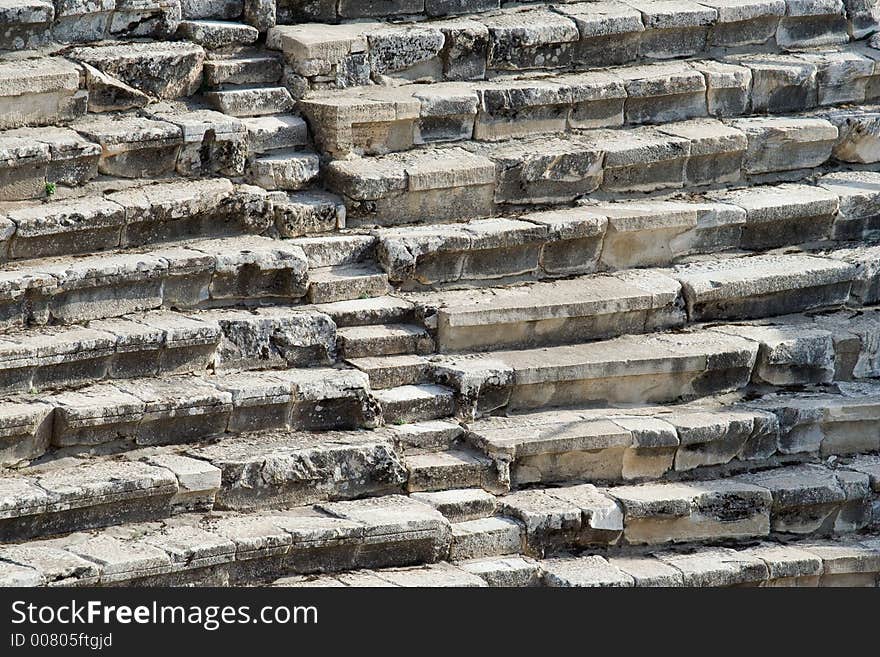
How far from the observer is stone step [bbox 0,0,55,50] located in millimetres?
9891

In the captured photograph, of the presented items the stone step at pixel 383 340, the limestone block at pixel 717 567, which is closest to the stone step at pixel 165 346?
the stone step at pixel 383 340

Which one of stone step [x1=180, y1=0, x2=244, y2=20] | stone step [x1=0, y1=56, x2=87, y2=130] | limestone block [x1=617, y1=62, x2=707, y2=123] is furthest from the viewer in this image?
limestone block [x1=617, y1=62, x2=707, y2=123]

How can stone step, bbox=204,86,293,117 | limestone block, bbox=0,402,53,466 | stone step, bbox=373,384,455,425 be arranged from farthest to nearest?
stone step, bbox=204,86,293,117 < stone step, bbox=373,384,455,425 < limestone block, bbox=0,402,53,466

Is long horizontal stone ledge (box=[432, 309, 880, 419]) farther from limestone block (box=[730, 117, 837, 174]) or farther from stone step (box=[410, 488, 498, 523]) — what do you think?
limestone block (box=[730, 117, 837, 174])

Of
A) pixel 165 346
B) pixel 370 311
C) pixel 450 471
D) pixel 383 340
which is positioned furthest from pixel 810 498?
pixel 165 346

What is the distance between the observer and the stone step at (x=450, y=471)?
940 centimetres

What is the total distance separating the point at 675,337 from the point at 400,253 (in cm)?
178

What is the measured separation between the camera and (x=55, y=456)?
28.9ft

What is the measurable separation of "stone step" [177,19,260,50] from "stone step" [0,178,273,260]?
3.31ft

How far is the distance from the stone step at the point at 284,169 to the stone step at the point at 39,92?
3.48 feet

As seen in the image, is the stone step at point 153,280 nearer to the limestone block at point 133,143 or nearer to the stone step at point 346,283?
the stone step at point 346,283

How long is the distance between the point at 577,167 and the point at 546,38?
3.35 ft

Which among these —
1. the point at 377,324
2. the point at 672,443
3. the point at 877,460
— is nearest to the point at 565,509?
the point at 672,443

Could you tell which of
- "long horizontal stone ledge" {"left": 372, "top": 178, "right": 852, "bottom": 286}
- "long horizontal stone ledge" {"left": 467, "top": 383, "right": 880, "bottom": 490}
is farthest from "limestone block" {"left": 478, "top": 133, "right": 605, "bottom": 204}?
"long horizontal stone ledge" {"left": 467, "top": 383, "right": 880, "bottom": 490}
